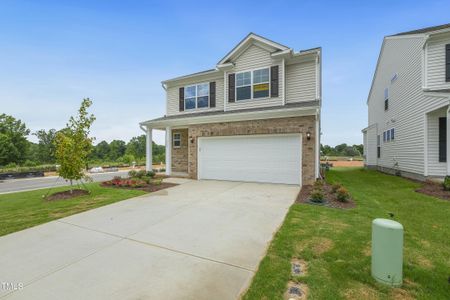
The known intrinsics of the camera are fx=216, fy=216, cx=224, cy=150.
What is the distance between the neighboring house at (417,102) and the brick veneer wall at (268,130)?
5001 millimetres

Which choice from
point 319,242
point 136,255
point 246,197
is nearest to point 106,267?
point 136,255

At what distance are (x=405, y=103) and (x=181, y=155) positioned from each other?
13222mm

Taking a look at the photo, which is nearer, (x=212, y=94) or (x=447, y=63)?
(x=447, y=63)

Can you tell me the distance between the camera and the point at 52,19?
35.8 ft

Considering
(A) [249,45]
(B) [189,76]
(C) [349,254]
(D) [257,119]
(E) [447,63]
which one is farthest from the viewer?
(B) [189,76]

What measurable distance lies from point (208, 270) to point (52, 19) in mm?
14266

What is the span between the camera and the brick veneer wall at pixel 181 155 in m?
14.0

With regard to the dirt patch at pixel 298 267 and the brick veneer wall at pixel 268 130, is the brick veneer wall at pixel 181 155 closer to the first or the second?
the brick veneer wall at pixel 268 130

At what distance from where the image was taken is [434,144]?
945cm

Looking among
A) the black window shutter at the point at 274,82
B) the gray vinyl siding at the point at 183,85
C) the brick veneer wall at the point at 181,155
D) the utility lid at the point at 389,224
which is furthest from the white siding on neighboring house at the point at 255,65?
the utility lid at the point at 389,224

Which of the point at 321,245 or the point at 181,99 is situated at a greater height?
the point at 181,99

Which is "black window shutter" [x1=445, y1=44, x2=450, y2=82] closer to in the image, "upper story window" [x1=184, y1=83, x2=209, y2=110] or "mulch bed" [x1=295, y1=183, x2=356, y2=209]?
"mulch bed" [x1=295, y1=183, x2=356, y2=209]

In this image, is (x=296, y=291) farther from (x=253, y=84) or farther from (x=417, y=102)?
(x=417, y=102)

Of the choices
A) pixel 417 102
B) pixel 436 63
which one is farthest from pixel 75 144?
pixel 436 63
